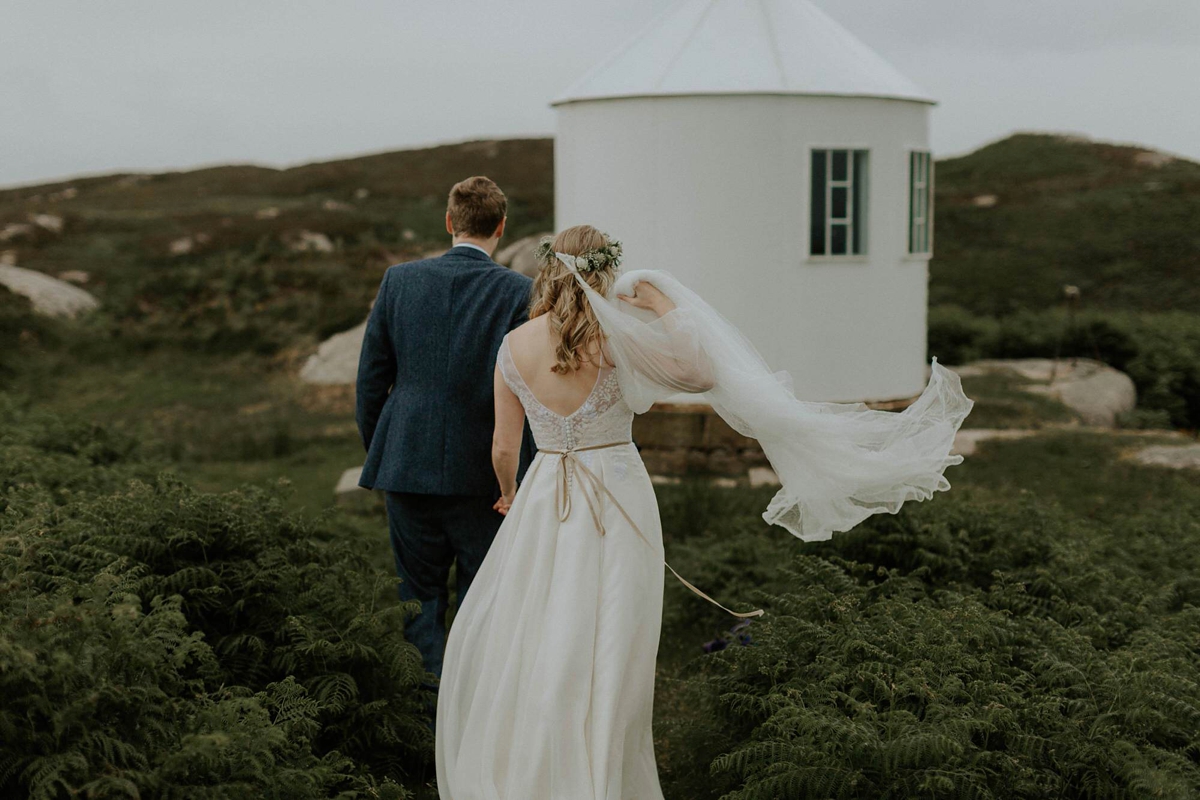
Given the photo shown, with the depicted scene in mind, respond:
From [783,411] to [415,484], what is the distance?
1623 millimetres

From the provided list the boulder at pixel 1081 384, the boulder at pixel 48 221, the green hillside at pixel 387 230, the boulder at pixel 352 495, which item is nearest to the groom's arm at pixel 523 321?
the boulder at pixel 352 495

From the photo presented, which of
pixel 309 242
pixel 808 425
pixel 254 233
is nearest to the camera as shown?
pixel 808 425

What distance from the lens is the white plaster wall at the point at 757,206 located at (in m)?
10.9

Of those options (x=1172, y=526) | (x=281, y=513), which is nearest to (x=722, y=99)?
(x=1172, y=526)

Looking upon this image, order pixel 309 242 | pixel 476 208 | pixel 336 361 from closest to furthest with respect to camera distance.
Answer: pixel 476 208
pixel 336 361
pixel 309 242

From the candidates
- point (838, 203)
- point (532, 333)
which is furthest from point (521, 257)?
point (532, 333)

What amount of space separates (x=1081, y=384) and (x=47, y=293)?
57.8 ft

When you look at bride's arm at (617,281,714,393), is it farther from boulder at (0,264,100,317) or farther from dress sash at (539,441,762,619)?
boulder at (0,264,100,317)

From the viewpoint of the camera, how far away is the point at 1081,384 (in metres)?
17.7

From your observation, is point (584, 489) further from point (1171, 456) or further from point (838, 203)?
point (1171, 456)

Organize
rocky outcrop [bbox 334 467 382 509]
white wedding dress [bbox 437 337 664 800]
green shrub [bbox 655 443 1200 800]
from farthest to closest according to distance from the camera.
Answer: rocky outcrop [bbox 334 467 382 509]
white wedding dress [bbox 437 337 664 800]
green shrub [bbox 655 443 1200 800]

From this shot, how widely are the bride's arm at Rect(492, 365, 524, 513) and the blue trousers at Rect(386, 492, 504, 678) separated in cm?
54

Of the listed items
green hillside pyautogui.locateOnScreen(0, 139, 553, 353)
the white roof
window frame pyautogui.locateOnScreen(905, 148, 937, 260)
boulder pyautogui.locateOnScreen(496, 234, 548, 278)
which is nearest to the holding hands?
the white roof

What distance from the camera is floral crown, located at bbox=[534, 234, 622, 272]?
14.0 ft
